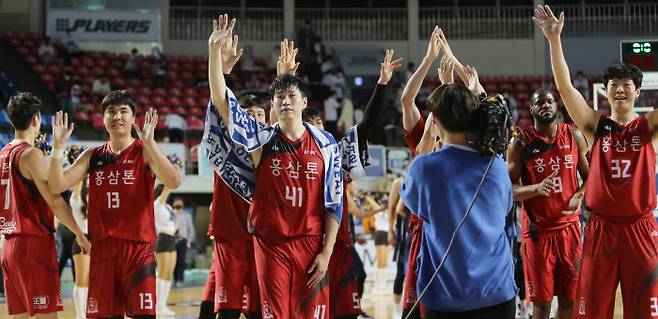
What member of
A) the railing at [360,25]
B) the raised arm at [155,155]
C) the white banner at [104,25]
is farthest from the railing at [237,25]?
the raised arm at [155,155]

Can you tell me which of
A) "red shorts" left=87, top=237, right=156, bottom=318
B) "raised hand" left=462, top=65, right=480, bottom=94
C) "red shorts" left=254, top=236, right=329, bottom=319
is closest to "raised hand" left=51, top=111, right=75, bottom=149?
"red shorts" left=87, top=237, right=156, bottom=318

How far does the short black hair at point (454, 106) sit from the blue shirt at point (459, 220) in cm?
13

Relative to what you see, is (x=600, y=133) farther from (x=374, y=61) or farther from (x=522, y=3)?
(x=522, y=3)

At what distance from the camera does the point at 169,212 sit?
39.3 feet

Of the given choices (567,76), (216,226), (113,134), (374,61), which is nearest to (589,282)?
(567,76)

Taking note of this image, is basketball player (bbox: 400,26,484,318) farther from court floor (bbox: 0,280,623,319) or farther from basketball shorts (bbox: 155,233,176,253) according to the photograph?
basketball shorts (bbox: 155,233,176,253)

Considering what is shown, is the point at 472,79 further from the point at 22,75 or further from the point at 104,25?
the point at 104,25

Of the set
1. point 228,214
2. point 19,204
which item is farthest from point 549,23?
point 19,204

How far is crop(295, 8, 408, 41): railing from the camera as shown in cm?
2805

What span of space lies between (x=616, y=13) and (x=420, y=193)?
78.7ft

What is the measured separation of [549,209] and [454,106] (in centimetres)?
326

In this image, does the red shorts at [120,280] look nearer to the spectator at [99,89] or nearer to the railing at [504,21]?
the spectator at [99,89]

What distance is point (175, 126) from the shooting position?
20.1 meters

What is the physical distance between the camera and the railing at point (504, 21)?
26.0 m
